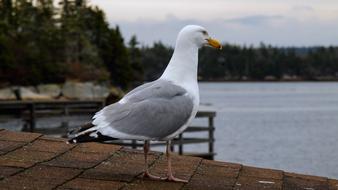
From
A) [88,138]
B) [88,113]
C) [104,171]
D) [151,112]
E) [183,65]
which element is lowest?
[88,113]

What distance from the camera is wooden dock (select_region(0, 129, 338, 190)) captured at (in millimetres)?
5766

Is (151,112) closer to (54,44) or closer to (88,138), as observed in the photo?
(88,138)

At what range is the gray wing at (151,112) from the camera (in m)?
6.02

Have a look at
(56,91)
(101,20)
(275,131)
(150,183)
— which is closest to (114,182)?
(150,183)

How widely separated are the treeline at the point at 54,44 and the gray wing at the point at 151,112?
69138mm

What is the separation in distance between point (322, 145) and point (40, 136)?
1508 inches

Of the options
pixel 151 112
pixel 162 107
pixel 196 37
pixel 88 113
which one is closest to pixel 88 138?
pixel 151 112

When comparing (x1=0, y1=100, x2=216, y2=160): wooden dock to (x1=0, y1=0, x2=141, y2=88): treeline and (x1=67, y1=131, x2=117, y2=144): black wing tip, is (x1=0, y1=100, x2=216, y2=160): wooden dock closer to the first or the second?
(x1=67, y1=131, x2=117, y2=144): black wing tip

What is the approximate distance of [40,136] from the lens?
7.89 m

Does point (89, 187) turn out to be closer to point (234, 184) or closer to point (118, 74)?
point (234, 184)

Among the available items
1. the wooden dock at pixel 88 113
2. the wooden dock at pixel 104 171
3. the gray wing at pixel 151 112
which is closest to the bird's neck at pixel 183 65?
the gray wing at pixel 151 112

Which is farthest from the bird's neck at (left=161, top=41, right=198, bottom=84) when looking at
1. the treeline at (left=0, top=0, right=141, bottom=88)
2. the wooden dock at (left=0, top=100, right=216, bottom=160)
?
the treeline at (left=0, top=0, right=141, bottom=88)

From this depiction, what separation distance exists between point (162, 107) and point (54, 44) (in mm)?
75557

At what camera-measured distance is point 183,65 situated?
250 inches
